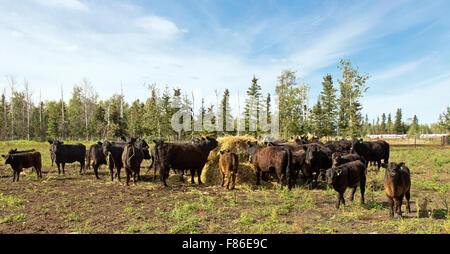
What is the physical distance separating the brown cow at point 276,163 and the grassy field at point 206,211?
60 cm

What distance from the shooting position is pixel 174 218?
6547 mm

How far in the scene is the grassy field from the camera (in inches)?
228

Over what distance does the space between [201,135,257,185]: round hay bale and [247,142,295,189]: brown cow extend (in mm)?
616

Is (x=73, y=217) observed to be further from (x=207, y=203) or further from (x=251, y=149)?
(x=251, y=149)

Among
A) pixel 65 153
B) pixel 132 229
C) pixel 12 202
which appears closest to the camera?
pixel 132 229

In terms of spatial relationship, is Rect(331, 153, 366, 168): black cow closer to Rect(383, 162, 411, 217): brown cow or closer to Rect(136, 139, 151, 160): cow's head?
Rect(383, 162, 411, 217): brown cow

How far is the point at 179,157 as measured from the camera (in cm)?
1152

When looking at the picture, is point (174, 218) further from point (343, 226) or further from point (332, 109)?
point (332, 109)

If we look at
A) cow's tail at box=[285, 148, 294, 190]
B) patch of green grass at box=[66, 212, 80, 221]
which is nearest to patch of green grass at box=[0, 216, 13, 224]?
patch of green grass at box=[66, 212, 80, 221]

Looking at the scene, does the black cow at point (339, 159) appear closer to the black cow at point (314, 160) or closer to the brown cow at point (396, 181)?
the black cow at point (314, 160)

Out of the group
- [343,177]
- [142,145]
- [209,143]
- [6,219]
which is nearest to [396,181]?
[343,177]

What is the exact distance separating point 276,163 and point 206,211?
4.26m
